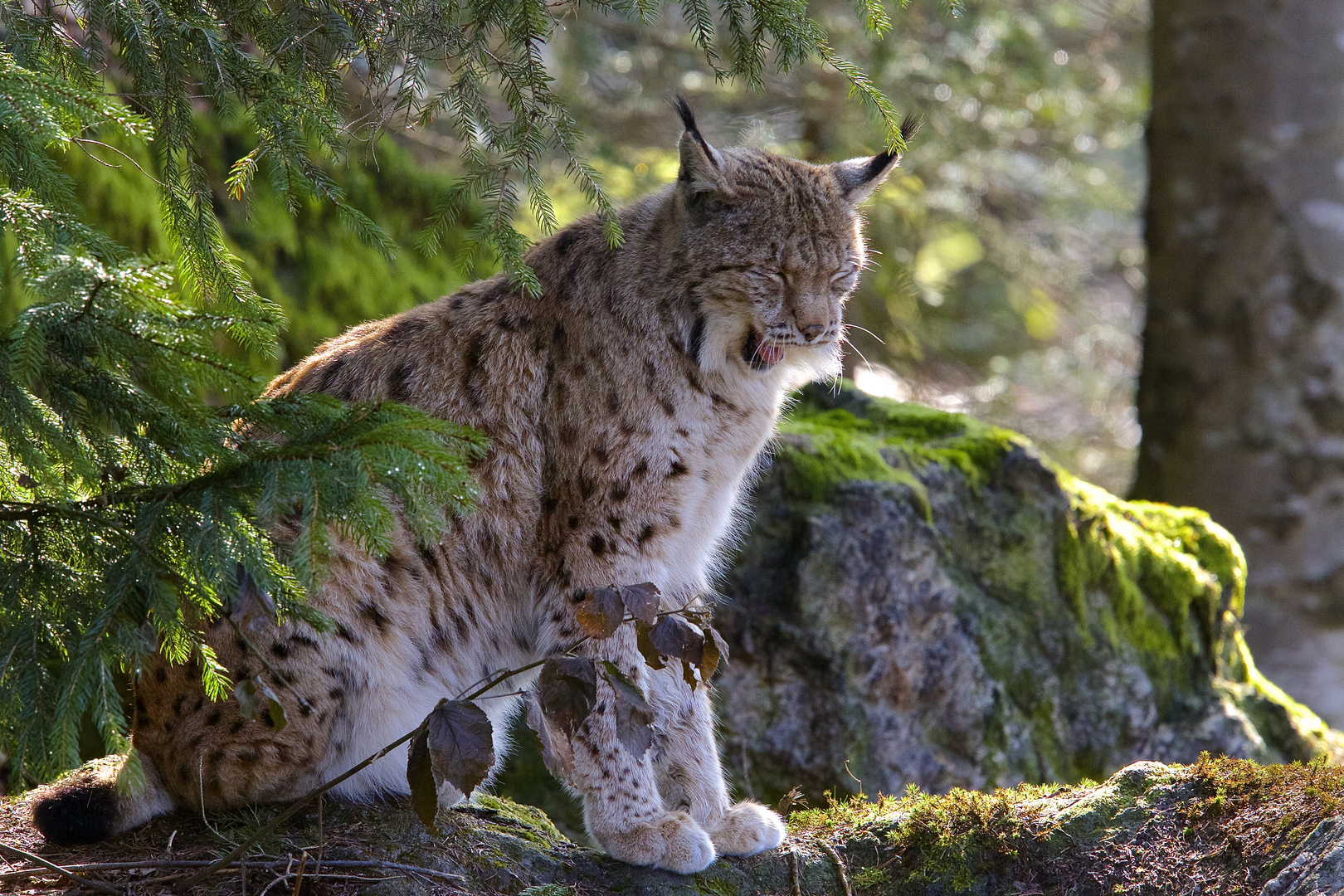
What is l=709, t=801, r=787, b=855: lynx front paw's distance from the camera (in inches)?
140

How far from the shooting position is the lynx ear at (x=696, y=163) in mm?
3668

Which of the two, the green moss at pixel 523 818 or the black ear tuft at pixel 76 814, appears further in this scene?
the green moss at pixel 523 818

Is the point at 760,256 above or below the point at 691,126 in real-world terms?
below

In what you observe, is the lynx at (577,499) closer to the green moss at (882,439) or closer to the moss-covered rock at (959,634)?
the moss-covered rock at (959,634)

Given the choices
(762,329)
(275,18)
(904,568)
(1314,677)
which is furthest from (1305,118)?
(275,18)

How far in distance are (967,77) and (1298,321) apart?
3.32 metres

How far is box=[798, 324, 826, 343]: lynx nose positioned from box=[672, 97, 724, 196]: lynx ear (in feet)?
1.84

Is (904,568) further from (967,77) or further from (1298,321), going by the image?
(967,77)

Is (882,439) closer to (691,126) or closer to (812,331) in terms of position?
(812,331)

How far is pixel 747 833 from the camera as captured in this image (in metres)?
Answer: 3.55

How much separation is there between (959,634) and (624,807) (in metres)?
2.10

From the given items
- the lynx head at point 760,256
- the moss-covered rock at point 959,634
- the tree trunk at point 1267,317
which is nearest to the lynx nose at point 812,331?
the lynx head at point 760,256

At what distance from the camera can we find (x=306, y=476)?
7.75ft

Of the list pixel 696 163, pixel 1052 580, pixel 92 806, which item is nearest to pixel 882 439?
pixel 1052 580
